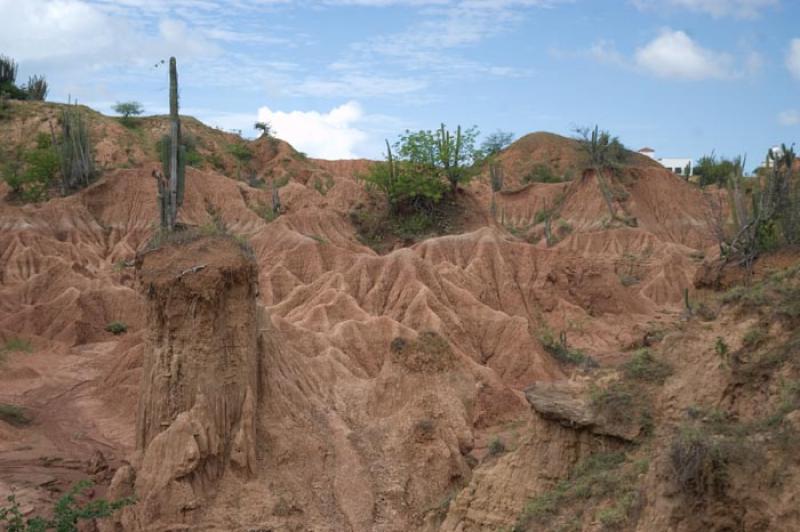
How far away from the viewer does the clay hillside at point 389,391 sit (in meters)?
9.63

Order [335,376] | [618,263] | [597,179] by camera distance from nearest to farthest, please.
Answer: [335,376] → [618,263] → [597,179]

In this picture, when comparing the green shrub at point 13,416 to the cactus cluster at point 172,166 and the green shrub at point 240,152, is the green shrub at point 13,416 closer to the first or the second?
the cactus cluster at point 172,166

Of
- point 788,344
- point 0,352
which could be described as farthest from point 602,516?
point 0,352

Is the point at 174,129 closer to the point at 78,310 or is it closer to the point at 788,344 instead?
the point at 78,310

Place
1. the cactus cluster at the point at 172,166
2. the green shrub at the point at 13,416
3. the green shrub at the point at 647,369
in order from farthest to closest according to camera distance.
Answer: the cactus cluster at the point at 172,166 < the green shrub at the point at 13,416 < the green shrub at the point at 647,369

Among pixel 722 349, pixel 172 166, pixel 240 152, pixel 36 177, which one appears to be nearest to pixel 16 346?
pixel 172 166

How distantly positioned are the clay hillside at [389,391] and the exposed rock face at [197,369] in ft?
0.12

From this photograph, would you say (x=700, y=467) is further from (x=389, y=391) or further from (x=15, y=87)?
(x=15, y=87)

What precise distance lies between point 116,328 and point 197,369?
17.3m

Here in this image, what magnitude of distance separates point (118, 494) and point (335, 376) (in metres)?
5.45

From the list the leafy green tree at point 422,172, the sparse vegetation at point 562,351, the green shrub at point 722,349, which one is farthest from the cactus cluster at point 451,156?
the green shrub at point 722,349

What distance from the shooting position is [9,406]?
19.6 metres

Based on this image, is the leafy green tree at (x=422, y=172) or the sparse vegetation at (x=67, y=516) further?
the leafy green tree at (x=422, y=172)

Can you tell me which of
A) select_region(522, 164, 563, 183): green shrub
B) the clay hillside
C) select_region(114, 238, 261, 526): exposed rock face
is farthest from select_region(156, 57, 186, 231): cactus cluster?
select_region(522, 164, 563, 183): green shrub
